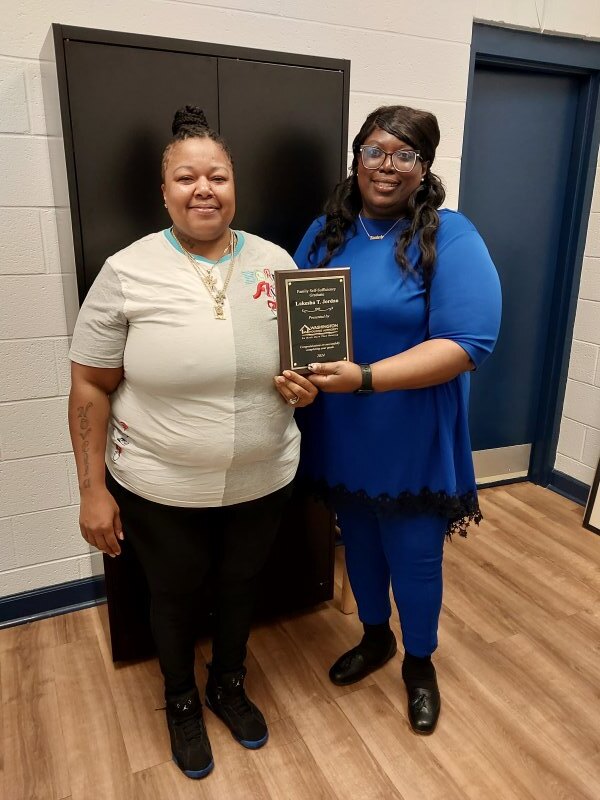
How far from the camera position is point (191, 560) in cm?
146

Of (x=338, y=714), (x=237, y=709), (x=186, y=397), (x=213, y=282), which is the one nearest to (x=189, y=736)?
(x=237, y=709)

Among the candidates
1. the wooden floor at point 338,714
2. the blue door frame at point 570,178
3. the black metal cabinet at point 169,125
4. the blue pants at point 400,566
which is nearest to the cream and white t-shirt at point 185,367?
the black metal cabinet at point 169,125

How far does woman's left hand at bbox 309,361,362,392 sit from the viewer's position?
1.37 metres

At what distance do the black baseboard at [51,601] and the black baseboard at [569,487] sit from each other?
7.29ft

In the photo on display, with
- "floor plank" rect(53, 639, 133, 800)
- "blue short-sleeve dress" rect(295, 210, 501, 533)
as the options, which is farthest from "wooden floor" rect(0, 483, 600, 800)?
"blue short-sleeve dress" rect(295, 210, 501, 533)

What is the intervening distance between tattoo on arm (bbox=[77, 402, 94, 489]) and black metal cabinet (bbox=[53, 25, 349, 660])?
39cm

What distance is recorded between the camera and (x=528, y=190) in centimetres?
283

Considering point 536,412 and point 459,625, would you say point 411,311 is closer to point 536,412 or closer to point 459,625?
point 459,625

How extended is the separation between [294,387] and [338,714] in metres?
1.01

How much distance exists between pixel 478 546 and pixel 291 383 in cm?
165

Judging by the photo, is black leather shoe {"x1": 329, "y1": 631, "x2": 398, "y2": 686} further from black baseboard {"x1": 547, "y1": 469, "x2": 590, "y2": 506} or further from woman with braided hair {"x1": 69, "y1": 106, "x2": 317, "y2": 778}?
black baseboard {"x1": 547, "y1": 469, "x2": 590, "y2": 506}

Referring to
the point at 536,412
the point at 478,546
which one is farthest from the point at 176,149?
the point at 536,412

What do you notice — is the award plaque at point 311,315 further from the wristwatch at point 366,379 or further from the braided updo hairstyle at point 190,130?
the braided updo hairstyle at point 190,130

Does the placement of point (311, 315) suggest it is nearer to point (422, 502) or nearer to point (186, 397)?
point (186, 397)
